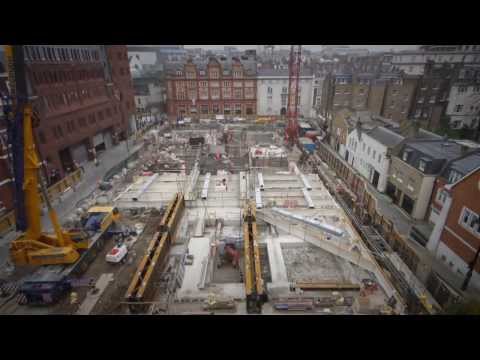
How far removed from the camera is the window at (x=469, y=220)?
12.7m

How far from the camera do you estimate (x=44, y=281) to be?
1261 cm

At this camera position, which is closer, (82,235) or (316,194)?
(82,235)

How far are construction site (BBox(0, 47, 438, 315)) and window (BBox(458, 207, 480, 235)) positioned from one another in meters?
3.88

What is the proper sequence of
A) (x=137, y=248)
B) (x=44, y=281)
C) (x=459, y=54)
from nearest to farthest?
1. (x=44, y=281)
2. (x=137, y=248)
3. (x=459, y=54)

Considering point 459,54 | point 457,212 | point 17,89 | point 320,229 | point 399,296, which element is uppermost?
point 459,54

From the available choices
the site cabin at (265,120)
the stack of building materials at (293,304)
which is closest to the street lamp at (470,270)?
the stack of building materials at (293,304)

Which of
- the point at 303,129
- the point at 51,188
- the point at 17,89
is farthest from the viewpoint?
the point at 303,129

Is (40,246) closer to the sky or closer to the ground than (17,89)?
closer to the ground

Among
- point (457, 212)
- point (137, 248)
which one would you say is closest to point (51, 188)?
point (137, 248)

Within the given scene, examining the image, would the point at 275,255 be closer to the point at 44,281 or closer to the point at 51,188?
the point at 44,281

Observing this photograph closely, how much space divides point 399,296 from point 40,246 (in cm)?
1756

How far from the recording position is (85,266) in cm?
1462

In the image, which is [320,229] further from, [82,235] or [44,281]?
[44,281]

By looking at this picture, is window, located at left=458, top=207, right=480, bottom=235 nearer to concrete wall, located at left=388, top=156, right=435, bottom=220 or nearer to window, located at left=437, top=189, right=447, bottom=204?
window, located at left=437, top=189, right=447, bottom=204
